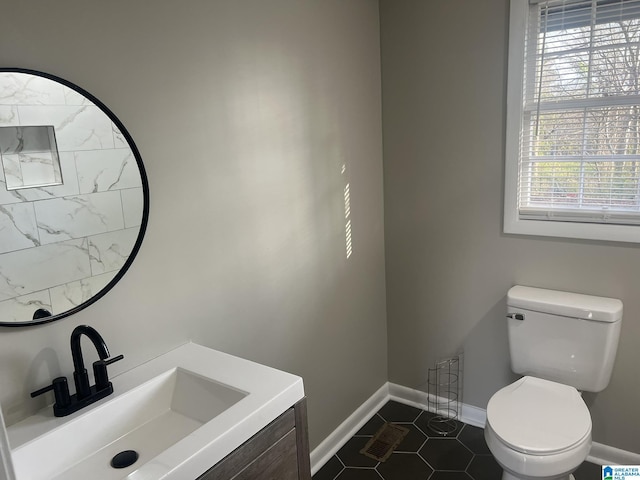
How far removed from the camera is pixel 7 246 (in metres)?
1.31

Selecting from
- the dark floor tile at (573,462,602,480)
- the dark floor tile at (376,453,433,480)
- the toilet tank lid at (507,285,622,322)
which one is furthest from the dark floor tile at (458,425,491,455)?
the toilet tank lid at (507,285,622,322)

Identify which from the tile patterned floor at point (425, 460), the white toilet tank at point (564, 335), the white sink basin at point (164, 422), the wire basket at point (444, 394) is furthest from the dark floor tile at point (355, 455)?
the white sink basin at point (164, 422)

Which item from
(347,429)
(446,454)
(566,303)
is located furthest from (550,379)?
(347,429)

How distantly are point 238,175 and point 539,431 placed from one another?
1505 millimetres

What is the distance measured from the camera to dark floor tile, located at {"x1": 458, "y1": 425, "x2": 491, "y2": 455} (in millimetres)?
2545

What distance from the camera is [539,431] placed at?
6.15 feet

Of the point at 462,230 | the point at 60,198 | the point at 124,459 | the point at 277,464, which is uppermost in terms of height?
the point at 60,198

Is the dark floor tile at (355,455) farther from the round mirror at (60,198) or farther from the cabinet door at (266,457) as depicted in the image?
the round mirror at (60,198)

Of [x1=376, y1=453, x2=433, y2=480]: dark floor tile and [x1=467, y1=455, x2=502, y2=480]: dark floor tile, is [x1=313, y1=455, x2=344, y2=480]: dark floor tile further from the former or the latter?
[x1=467, y1=455, x2=502, y2=480]: dark floor tile

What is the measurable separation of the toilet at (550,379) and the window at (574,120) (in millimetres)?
357

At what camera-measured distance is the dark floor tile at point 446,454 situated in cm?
244

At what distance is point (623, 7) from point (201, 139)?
1801mm

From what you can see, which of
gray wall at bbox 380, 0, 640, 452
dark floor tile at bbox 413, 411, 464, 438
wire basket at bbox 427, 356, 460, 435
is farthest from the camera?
wire basket at bbox 427, 356, 460, 435

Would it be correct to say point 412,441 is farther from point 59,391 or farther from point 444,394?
point 59,391
